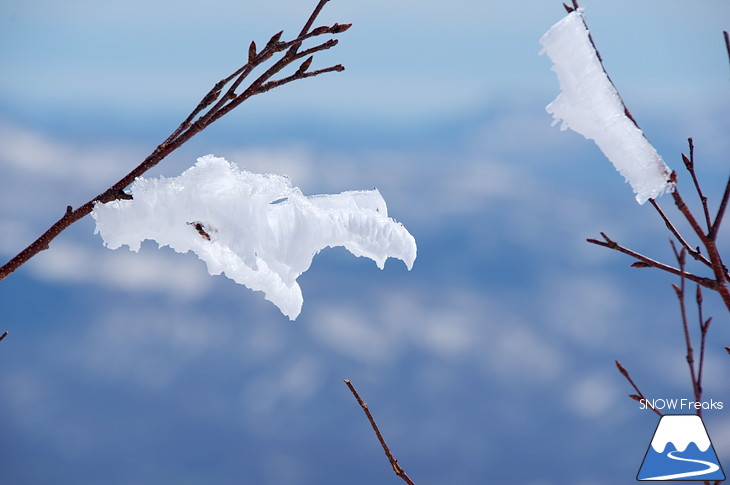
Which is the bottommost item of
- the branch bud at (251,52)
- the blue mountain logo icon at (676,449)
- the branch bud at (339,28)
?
the blue mountain logo icon at (676,449)

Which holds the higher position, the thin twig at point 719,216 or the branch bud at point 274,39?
the branch bud at point 274,39

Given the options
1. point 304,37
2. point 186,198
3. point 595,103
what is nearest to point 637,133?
point 595,103

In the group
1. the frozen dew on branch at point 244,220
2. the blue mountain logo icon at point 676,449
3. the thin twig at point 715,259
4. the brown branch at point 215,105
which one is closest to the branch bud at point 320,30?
the brown branch at point 215,105

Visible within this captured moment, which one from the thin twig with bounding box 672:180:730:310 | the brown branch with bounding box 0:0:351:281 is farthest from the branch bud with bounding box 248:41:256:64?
the thin twig with bounding box 672:180:730:310

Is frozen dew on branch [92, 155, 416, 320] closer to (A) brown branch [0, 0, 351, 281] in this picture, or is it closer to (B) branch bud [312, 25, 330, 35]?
(A) brown branch [0, 0, 351, 281]

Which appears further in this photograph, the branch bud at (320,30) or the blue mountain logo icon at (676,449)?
the blue mountain logo icon at (676,449)

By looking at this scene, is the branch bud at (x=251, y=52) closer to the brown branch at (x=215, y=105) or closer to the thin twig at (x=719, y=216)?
the brown branch at (x=215, y=105)

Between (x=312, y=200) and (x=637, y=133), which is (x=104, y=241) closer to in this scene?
(x=312, y=200)

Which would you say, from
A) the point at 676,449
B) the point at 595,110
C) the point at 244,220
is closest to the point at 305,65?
the point at 244,220
